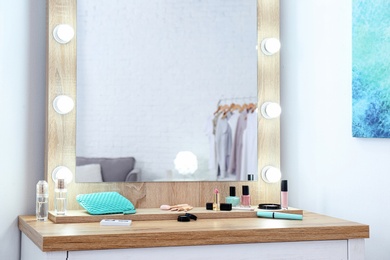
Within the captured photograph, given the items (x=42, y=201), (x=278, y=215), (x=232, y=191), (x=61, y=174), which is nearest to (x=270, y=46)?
(x=232, y=191)

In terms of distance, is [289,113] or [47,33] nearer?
[47,33]

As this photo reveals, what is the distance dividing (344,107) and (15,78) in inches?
47.8

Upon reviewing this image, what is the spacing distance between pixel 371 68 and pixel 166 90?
2.51ft

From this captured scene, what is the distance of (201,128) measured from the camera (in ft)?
8.07

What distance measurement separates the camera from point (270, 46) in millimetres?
2535

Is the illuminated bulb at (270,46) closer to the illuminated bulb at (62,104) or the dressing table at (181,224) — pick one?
the dressing table at (181,224)

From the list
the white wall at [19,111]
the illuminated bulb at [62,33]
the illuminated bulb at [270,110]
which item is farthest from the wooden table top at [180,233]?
the illuminated bulb at [62,33]

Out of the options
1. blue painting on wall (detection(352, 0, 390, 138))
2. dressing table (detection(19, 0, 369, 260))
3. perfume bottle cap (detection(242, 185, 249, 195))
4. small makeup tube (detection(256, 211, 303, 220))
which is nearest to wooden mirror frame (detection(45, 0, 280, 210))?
dressing table (detection(19, 0, 369, 260))

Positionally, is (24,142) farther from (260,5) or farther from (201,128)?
(260,5)

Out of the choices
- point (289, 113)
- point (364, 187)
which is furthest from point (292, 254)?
point (289, 113)

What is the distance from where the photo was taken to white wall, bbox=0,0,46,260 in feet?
7.50

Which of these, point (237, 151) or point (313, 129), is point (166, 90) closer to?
point (237, 151)

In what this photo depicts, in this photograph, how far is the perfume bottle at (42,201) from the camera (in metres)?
2.19

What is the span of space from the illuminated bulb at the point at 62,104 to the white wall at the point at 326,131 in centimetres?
89
